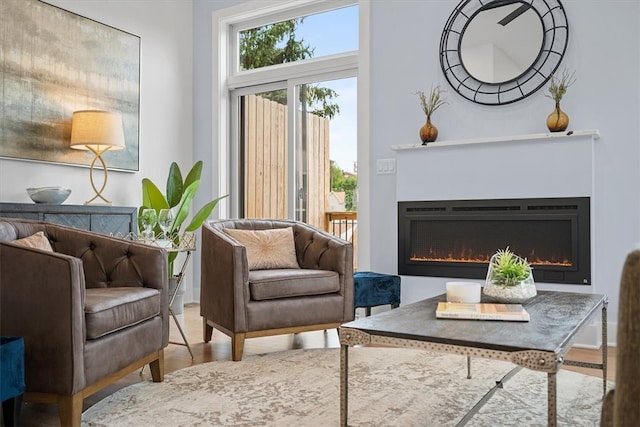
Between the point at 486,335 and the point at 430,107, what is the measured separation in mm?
2737

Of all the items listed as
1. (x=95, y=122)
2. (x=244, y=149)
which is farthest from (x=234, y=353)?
(x=244, y=149)

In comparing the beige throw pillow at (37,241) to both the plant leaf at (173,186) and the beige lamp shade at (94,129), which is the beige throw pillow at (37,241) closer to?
the beige lamp shade at (94,129)

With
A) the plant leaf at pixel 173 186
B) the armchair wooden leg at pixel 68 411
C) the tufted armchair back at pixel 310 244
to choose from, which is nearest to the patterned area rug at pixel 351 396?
the armchair wooden leg at pixel 68 411

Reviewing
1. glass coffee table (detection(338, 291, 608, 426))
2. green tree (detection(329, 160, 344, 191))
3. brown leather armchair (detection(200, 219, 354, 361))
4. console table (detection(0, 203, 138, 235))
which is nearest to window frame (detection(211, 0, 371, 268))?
green tree (detection(329, 160, 344, 191))

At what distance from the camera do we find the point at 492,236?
13.0 feet

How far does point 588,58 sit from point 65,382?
355 centimetres

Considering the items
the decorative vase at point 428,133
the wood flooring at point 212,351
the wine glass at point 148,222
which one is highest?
the decorative vase at point 428,133

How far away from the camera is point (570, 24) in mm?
3750

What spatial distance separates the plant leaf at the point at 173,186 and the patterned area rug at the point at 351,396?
2.04 metres

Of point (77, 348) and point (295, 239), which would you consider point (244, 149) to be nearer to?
point (295, 239)

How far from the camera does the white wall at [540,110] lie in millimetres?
3555

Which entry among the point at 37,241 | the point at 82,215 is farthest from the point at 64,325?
the point at 82,215

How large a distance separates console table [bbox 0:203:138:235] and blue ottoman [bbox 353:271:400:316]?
1710 millimetres

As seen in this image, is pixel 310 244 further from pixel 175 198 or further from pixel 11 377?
pixel 11 377
